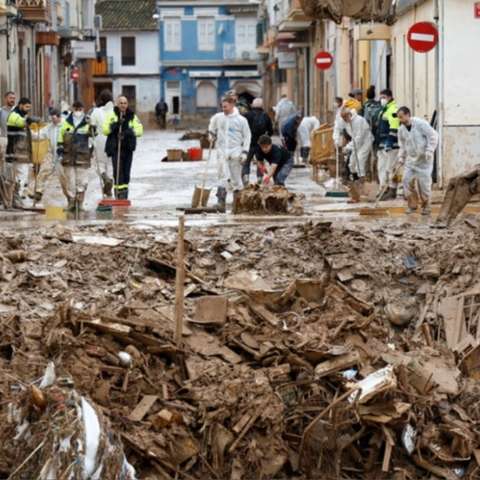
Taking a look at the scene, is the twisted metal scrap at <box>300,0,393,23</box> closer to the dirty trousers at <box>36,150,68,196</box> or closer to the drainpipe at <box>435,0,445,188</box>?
the drainpipe at <box>435,0,445,188</box>

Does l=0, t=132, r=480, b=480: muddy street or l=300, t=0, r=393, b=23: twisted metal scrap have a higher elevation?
l=300, t=0, r=393, b=23: twisted metal scrap

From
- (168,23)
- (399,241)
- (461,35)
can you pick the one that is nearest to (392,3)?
(461,35)

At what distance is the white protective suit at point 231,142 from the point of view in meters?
19.5

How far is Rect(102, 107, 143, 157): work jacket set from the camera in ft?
64.7

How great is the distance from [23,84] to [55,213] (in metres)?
25.9

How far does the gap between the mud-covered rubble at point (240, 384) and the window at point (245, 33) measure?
220ft

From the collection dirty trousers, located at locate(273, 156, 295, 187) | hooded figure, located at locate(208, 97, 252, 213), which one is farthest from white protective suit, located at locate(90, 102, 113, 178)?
dirty trousers, located at locate(273, 156, 295, 187)

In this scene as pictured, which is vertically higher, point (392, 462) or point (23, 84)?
point (23, 84)

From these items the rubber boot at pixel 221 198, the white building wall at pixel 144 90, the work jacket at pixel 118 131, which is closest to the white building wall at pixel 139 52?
the white building wall at pixel 144 90

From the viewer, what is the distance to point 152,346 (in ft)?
30.8

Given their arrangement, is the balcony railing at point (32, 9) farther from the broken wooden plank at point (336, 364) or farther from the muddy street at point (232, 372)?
the broken wooden plank at point (336, 364)

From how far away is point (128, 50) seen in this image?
3125 inches

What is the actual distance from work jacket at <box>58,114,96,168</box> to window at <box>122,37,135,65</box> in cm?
6057

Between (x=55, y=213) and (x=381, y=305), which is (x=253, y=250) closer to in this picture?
(x=381, y=305)
